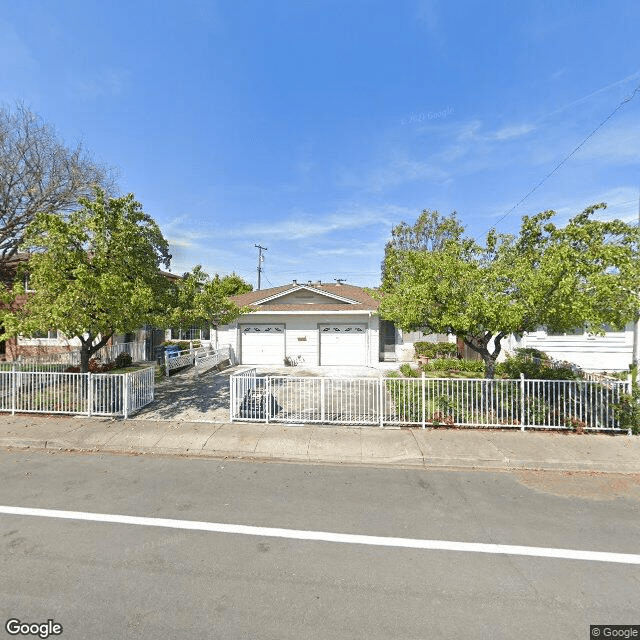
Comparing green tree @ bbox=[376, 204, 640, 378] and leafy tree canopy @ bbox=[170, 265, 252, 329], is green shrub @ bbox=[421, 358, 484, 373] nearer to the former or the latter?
green tree @ bbox=[376, 204, 640, 378]

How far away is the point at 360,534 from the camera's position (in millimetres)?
4199

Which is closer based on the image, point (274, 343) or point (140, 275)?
point (140, 275)

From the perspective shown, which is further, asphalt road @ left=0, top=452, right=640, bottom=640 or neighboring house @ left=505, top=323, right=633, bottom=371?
neighboring house @ left=505, top=323, right=633, bottom=371

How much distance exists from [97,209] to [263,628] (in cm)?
931

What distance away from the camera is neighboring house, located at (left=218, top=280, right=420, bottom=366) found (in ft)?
61.4

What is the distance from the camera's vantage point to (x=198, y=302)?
31.5 ft

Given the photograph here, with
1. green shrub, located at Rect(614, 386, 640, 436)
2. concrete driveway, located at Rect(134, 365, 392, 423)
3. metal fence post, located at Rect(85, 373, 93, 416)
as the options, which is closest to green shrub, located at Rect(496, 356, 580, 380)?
green shrub, located at Rect(614, 386, 640, 436)

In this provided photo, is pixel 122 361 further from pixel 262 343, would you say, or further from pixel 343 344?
pixel 343 344

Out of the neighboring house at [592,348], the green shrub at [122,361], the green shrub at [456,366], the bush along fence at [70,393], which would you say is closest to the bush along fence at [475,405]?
the bush along fence at [70,393]

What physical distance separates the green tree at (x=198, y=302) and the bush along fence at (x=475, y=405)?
224 cm

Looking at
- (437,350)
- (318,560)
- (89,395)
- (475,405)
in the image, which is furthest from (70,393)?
(437,350)

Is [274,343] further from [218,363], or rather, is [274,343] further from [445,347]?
[445,347]

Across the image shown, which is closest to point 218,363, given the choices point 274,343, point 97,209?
point 274,343

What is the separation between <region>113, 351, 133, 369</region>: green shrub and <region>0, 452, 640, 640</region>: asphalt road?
12184 mm
